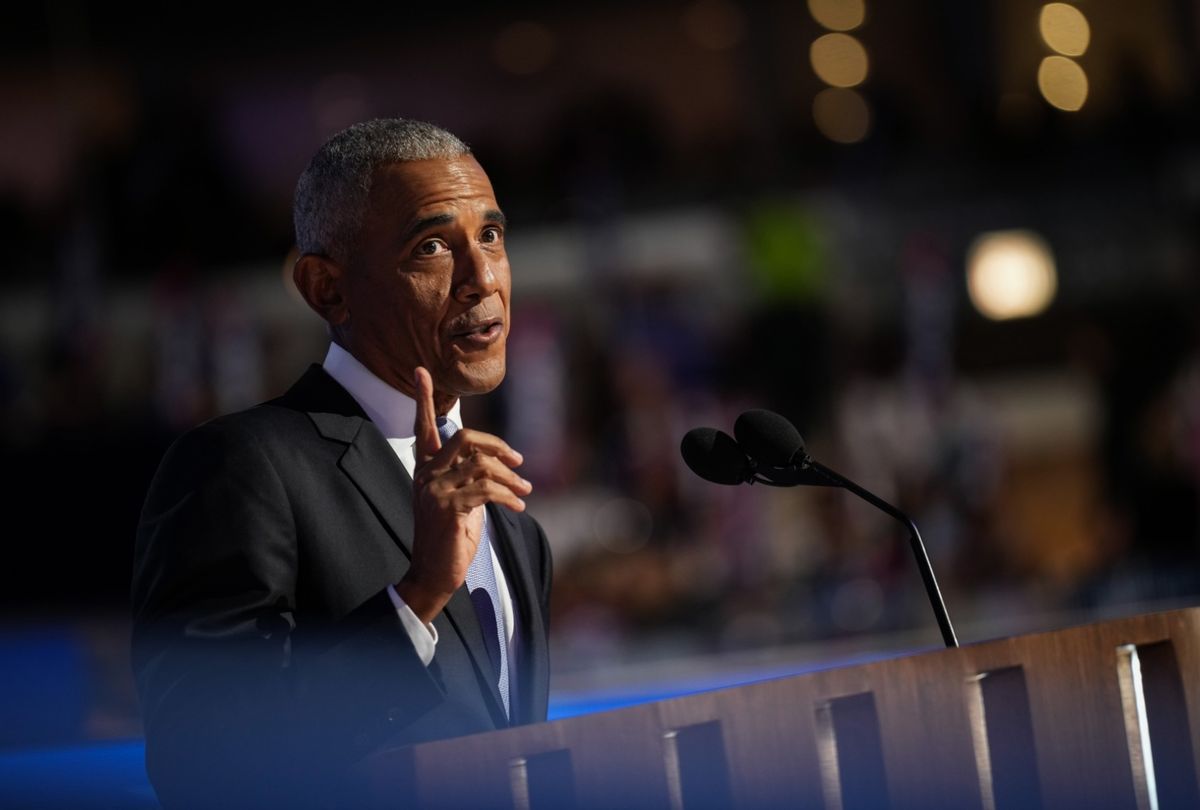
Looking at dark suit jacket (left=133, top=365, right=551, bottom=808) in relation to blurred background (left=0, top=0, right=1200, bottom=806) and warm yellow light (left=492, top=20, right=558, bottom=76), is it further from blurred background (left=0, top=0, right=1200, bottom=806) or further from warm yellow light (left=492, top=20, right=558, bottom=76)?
warm yellow light (left=492, top=20, right=558, bottom=76)

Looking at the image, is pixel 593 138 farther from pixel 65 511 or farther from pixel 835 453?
pixel 65 511

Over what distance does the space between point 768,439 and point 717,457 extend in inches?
2.5

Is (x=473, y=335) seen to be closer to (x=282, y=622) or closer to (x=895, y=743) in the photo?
(x=282, y=622)

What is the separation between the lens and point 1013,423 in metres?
10.8

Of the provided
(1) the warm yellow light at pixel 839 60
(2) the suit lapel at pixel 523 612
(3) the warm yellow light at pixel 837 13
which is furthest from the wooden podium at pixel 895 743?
(3) the warm yellow light at pixel 837 13

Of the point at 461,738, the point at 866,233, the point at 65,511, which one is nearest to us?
the point at 461,738

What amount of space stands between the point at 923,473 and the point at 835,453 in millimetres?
699

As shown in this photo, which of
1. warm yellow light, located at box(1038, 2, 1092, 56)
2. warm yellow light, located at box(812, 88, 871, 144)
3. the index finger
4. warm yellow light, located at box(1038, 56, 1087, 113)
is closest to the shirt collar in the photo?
the index finger

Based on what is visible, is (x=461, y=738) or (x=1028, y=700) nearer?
(x=461, y=738)

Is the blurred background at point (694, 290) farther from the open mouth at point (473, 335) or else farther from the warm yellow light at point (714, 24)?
the open mouth at point (473, 335)

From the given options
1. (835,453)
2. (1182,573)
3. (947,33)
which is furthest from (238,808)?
(947,33)

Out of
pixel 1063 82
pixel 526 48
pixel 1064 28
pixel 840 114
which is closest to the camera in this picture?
pixel 1063 82

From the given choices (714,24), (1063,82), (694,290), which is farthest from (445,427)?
(714,24)

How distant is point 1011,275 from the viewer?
34.9ft
